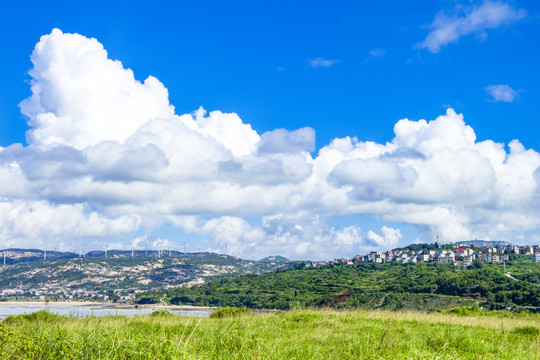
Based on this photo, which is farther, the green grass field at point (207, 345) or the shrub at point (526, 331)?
the shrub at point (526, 331)

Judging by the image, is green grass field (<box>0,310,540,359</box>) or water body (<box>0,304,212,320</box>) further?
water body (<box>0,304,212,320</box>)

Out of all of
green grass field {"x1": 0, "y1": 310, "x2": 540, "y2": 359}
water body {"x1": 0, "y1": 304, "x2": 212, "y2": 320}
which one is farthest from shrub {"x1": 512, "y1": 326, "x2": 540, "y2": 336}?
water body {"x1": 0, "y1": 304, "x2": 212, "y2": 320}

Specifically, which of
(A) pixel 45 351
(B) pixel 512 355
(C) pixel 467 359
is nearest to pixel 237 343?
(A) pixel 45 351

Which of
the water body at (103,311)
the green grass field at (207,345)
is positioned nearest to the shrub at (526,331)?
the green grass field at (207,345)

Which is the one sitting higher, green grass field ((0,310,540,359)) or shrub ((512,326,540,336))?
green grass field ((0,310,540,359))

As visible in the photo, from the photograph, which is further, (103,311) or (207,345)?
(103,311)

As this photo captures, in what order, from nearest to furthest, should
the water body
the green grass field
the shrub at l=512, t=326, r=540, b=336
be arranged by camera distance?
1. the green grass field
2. the water body
3. the shrub at l=512, t=326, r=540, b=336

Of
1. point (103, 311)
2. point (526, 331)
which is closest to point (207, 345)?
point (103, 311)

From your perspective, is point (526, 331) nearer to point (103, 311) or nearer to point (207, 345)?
point (207, 345)

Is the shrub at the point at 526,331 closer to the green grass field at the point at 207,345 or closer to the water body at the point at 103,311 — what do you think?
the green grass field at the point at 207,345

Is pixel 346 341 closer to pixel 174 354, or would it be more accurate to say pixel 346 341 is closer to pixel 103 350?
pixel 174 354

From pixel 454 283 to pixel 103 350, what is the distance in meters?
129

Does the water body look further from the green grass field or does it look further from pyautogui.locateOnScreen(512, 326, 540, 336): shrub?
pyautogui.locateOnScreen(512, 326, 540, 336): shrub

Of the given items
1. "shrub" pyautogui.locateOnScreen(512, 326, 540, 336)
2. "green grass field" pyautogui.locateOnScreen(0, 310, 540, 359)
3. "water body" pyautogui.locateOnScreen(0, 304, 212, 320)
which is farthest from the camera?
"shrub" pyautogui.locateOnScreen(512, 326, 540, 336)
